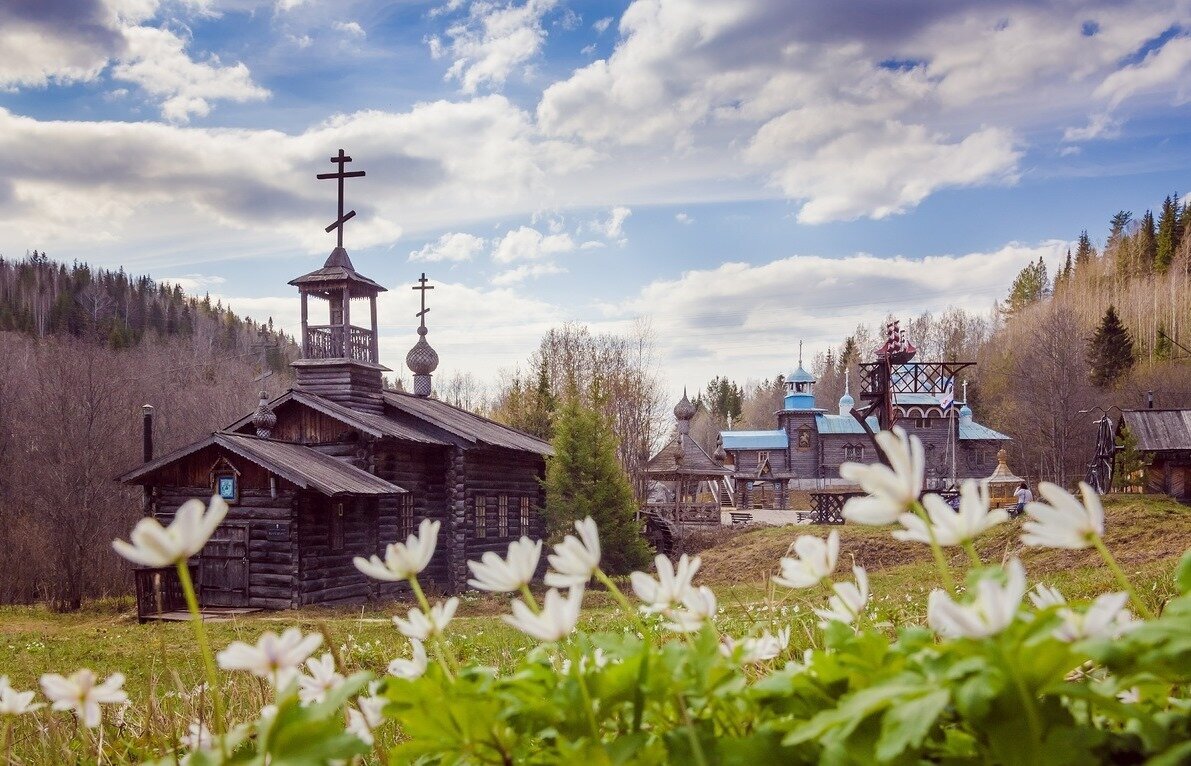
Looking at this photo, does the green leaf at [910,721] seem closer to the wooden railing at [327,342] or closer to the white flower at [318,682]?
the white flower at [318,682]

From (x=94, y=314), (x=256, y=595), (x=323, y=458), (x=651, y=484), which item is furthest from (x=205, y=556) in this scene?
(x=94, y=314)

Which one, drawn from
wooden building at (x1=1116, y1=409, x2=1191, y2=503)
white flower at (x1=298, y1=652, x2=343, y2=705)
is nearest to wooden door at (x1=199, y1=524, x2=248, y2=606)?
white flower at (x1=298, y1=652, x2=343, y2=705)

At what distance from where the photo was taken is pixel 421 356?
28.0m

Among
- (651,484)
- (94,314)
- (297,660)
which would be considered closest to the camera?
(297,660)

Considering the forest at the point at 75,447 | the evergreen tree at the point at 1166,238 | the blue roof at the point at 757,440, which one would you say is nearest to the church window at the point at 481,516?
the forest at the point at 75,447

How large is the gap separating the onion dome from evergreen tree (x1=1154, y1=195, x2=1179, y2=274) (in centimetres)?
6392

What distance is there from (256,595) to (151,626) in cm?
208

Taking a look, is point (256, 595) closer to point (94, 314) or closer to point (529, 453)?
point (529, 453)

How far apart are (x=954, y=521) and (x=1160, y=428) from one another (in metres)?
32.0

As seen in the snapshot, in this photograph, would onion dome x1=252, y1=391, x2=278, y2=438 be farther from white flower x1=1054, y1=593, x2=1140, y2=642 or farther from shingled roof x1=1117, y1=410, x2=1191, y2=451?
shingled roof x1=1117, y1=410, x2=1191, y2=451

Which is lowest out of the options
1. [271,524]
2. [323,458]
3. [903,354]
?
[271,524]

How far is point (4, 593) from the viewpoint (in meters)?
25.9

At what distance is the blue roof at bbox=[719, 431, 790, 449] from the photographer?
4538cm

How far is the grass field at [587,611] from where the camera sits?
9164 mm
